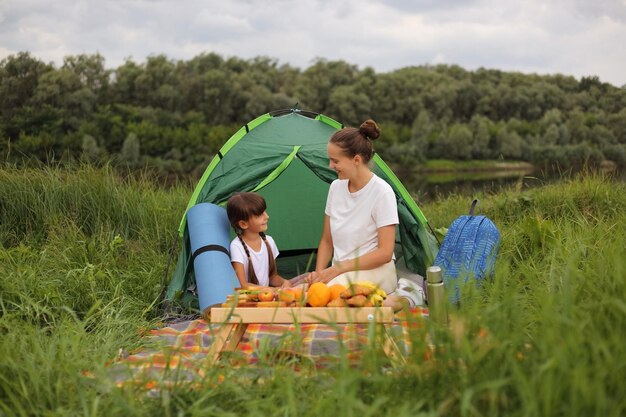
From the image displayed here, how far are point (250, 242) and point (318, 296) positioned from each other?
1.16 metres

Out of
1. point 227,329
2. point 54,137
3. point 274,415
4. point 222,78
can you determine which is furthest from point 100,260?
point 222,78

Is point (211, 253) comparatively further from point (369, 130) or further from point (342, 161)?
point (369, 130)

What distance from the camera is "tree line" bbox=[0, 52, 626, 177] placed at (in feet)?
84.8

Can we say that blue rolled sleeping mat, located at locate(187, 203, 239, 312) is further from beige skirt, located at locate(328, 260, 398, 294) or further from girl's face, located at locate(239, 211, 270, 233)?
beige skirt, located at locate(328, 260, 398, 294)

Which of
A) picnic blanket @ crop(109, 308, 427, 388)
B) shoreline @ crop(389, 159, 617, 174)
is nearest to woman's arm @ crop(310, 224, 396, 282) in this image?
picnic blanket @ crop(109, 308, 427, 388)

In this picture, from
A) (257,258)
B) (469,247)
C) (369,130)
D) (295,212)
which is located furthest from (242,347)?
(295,212)

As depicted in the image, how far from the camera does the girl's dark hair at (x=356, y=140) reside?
3.45 m

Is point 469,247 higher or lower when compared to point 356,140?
lower

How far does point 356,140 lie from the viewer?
11.3 ft

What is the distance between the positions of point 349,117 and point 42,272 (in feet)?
115

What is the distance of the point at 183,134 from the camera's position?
29.9 m

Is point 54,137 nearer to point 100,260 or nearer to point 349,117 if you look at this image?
point 349,117

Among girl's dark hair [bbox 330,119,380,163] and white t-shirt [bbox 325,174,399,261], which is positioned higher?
girl's dark hair [bbox 330,119,380,163]

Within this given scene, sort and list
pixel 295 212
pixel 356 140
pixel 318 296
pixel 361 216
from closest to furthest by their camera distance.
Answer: pixel 318 296 < pixel 356 140 < pixel 361 216 < pixel 295 212
